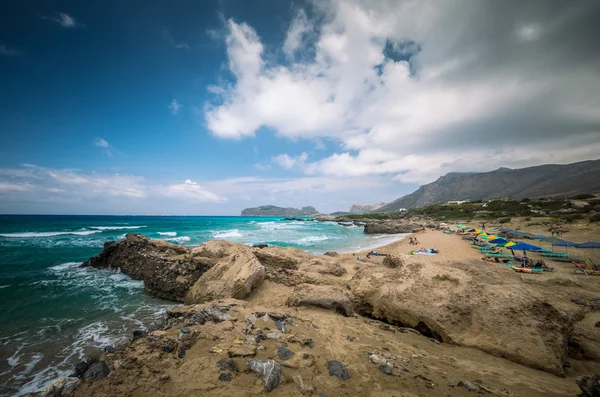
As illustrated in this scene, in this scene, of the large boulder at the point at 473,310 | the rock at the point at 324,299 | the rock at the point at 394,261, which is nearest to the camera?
the large boulder at the point at 473,310

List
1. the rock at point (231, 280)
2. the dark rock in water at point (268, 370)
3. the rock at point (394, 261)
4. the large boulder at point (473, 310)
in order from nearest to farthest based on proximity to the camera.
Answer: the dark rock in water at point (268, 370) → the large boulder at point (473, 310) → the rock at point (231, 280) → the rock at point (394, 261)

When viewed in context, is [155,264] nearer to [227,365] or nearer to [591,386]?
[227,365]

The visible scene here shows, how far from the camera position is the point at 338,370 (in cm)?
394

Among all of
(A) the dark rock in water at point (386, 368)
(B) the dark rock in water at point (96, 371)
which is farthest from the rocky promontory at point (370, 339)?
(B) the dark rock in water at point (96, 371)

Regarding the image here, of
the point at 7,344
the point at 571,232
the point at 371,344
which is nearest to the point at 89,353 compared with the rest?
the point at 7,344

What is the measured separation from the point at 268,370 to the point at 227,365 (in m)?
0.76

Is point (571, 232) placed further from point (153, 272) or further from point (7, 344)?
point (7, 344)

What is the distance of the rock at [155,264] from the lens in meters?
9.75

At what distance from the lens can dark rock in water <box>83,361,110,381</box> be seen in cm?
362

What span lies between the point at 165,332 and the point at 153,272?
7.52 metres

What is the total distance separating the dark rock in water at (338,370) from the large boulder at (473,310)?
2947mm

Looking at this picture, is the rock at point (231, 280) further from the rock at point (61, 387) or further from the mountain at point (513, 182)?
the mountain at point (513, 182)

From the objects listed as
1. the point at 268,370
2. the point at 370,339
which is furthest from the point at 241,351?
the point at 370,339

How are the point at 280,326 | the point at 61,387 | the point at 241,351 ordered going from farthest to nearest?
the point at 280,326 < the point at 241,351 < the point at 61,387
